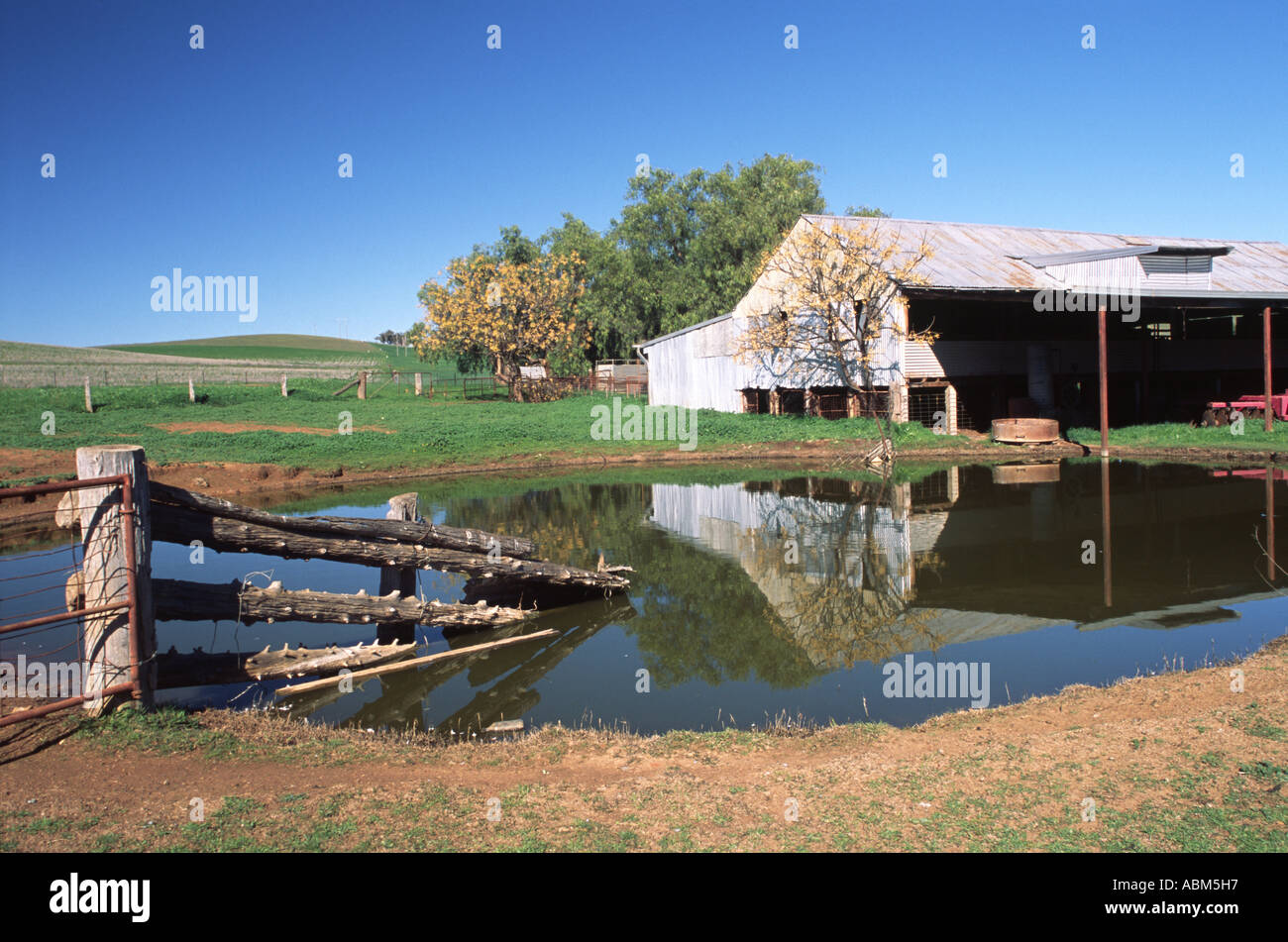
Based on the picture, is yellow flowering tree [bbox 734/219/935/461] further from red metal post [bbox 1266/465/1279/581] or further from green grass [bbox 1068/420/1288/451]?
red metal post [bbox 1266/465/1279/581]

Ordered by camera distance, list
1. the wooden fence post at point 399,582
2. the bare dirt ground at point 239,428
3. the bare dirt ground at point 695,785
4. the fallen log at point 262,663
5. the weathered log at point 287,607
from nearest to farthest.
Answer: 1. the bare dirt ground at point 695,785
2. the weathered log at point 287,607
3. the fallen log at point 262,663
4. the wooden fence post at point 399,582
5. the bare dirt ground at point 239,428

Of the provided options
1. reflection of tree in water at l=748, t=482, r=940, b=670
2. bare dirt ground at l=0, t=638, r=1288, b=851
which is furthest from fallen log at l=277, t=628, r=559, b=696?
reflection of tree in water at l=748, t=482, r=940, b=670

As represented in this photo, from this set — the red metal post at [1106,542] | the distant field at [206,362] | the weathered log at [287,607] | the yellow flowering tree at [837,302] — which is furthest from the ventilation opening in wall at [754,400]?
the weathered log at [287,607]

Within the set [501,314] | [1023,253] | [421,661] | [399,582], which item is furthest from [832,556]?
[501,314]

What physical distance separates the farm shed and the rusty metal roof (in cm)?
10

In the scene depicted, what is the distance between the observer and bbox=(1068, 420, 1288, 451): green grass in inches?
1038

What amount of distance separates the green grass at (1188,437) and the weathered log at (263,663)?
25.8m

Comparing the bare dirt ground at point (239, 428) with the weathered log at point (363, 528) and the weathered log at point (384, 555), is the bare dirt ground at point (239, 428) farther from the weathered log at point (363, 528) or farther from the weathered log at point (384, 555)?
the weathered log at point (363, 528)

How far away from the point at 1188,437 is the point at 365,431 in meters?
28.2

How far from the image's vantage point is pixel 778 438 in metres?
31.5

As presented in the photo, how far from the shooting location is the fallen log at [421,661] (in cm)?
887

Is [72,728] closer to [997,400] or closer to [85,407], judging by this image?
[997,400]

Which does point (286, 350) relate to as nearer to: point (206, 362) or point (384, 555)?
point (206, 362)
